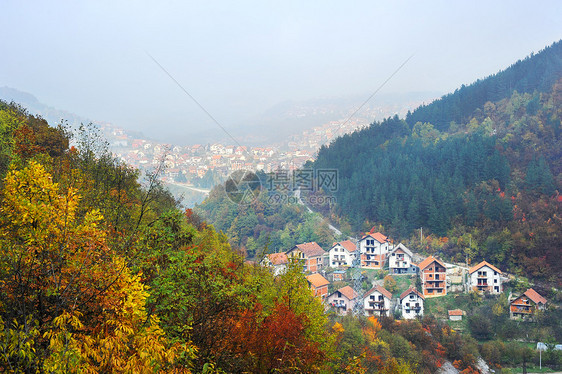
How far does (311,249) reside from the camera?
98.5 feet

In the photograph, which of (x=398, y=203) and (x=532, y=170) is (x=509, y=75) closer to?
(x=532, y=170)

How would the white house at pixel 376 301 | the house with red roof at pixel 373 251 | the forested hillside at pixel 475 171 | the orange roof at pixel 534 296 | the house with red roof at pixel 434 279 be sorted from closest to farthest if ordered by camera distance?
1. the orange roof at pixel 534 296
2. the white house at pixel 376 301
3. the house with red roof at pixel 434 279
4. the forested hillside at pixel 475 171
5. the house with red roof at pixel 373 251

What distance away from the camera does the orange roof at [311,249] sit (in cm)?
2951

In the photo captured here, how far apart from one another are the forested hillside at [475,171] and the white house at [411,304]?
22.5 feet

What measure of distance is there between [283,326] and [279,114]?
303ft

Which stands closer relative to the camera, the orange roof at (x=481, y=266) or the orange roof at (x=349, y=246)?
the orange roof at (x=481, y=266)

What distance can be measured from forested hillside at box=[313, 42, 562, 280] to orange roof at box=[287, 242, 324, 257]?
17.8ft

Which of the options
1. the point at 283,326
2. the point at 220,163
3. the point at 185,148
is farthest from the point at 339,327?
the point at 185,148

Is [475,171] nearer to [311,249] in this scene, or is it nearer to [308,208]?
[308,208]

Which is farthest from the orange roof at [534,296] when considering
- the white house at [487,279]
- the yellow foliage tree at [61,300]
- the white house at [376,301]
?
the yellow foliage tree at [61,300]

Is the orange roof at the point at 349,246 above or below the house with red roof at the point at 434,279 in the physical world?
above

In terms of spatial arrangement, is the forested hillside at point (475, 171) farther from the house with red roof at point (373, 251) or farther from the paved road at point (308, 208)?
the house with red roof at point (373, 251)

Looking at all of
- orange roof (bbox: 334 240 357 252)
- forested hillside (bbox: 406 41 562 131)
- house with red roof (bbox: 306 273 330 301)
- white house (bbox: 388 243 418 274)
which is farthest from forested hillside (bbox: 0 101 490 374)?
forested hillside (bbox: 406 41 562 131)

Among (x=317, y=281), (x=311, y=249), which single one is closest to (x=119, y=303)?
(x=317, y=281)
